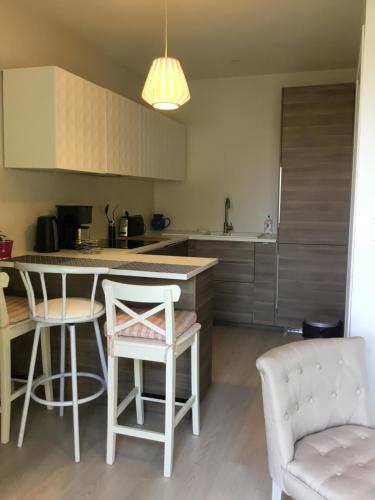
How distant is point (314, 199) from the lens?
4.13 m

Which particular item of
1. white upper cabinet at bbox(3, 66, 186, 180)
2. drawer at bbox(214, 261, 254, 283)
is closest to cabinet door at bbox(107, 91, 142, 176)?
white upper cabinet at bbox(3, 66, 186, 180)

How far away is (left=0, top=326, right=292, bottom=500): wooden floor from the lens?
2.02 metres

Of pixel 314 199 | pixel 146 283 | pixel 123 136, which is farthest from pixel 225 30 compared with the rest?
pixel 146 283

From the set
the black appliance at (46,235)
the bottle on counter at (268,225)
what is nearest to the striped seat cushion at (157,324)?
the black appliance at (46,235)

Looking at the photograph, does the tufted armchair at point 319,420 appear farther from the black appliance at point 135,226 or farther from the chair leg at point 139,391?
the black appliance at point 135,226

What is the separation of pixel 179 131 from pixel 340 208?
1951 millimetres

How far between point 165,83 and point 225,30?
1.41m

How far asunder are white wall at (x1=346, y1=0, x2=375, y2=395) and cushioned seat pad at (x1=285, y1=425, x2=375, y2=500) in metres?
0.62

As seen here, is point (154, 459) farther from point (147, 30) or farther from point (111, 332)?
point (147, 30)

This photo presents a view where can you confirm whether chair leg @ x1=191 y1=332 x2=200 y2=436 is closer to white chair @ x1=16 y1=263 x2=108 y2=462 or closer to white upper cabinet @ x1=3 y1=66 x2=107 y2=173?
white chair @ x1=16 y1=263 x2=108 y2=462

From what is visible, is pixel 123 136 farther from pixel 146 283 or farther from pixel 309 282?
pixel 309 282

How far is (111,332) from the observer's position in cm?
219

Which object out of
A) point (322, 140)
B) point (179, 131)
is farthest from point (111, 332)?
point (179, 131)

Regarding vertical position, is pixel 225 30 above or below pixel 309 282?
above
